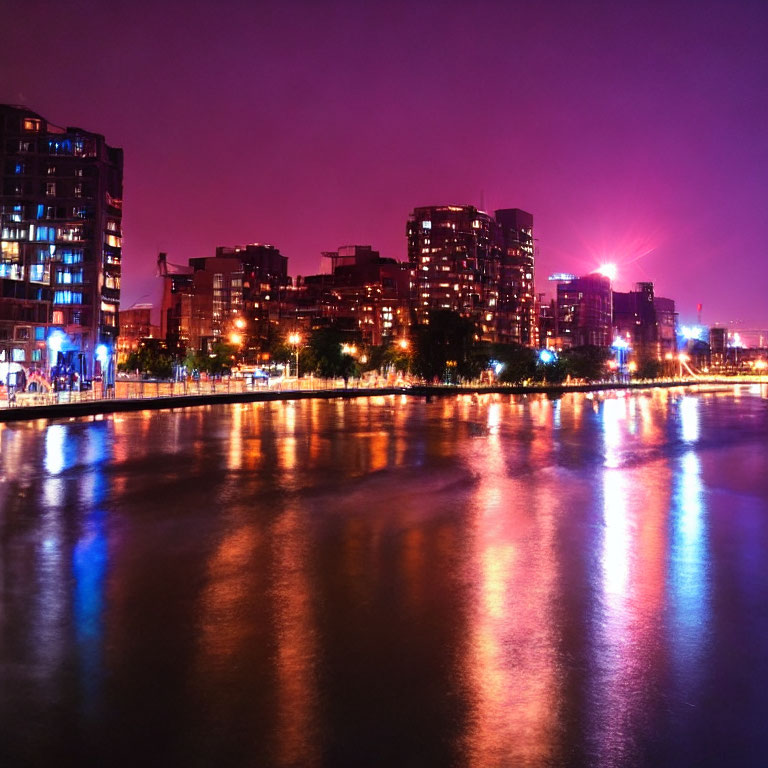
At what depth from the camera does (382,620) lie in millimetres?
7551

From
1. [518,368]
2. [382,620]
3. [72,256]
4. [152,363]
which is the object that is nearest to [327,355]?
[518,368]

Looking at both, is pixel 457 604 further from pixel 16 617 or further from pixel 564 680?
pixel 16 617

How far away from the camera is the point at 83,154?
294ft

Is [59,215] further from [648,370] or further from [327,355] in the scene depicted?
[648,370]

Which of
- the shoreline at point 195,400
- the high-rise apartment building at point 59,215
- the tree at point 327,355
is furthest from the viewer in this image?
Answer: the high-rise apartment building at point 59,215

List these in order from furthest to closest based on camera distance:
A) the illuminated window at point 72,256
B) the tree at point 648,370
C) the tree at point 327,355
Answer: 1. the tree at point 648,370
2. the illuminated window at point 72,256
3. the tree at point 327,355

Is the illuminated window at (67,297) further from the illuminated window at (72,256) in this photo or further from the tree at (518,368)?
the tree at (518,368)

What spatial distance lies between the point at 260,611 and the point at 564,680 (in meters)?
3.10

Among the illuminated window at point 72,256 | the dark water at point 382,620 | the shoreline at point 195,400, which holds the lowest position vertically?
the dark water at point 382,620

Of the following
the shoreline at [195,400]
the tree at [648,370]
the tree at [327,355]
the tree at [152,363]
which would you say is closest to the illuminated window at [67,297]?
the tree at [152,363]

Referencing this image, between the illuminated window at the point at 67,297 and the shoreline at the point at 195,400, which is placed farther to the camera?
the illuminated window at the point at 67,297

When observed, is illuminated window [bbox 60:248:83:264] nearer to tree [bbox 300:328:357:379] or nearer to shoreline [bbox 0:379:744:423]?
tree [bbox 300:328:357:379]

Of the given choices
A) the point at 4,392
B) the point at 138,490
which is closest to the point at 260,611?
the point at 138,490

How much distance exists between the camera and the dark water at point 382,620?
5.23m
